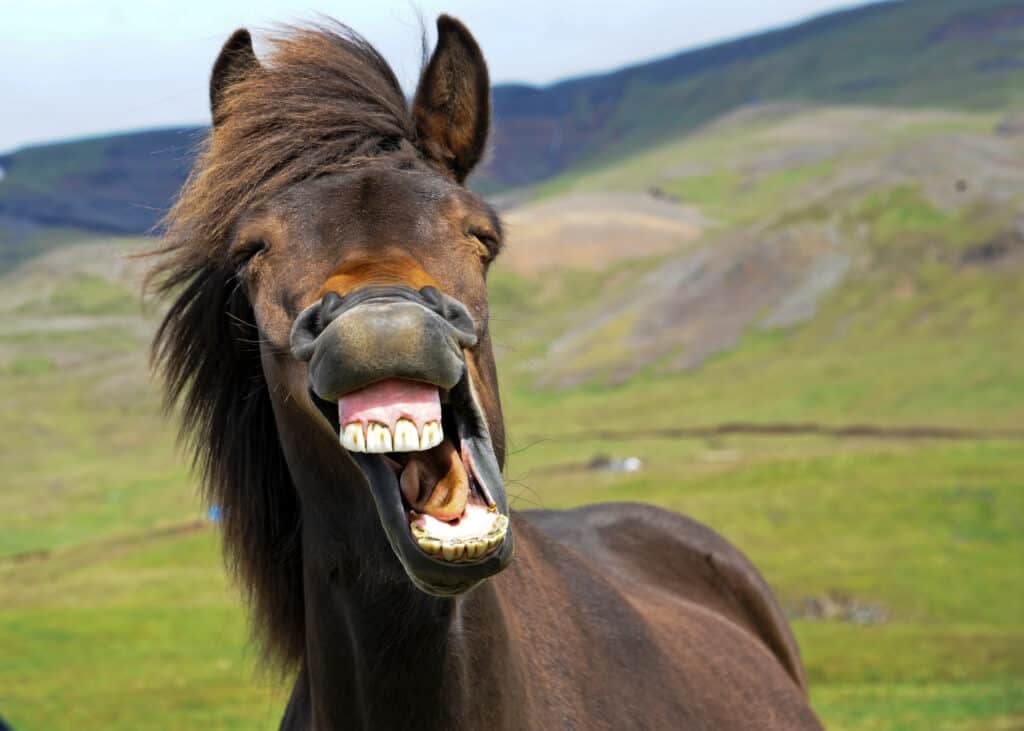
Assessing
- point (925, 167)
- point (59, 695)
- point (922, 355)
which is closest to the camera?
point (59, 695)

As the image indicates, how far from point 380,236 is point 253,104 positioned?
919 mm

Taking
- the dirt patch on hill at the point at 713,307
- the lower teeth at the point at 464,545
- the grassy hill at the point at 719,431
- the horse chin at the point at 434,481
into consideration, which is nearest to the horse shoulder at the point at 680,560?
the grassy hill at the point at 719,431

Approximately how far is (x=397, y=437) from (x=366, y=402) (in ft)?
0.44

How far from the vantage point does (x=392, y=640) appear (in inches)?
146

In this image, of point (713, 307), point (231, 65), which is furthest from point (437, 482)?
point (713, 307)

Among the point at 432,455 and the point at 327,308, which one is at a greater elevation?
the point at 327,308

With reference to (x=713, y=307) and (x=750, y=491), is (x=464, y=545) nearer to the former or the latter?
(x=750, y=491)

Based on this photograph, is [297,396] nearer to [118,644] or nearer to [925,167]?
[118,644]

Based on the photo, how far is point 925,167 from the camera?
120 metres

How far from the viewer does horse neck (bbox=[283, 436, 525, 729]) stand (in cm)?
366

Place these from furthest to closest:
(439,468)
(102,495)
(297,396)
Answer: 1. (102,495)
2. (297,396)
3. (439,468)

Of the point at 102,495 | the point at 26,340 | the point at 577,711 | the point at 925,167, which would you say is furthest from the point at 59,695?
the point at 26,340

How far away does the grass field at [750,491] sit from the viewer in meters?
22.3

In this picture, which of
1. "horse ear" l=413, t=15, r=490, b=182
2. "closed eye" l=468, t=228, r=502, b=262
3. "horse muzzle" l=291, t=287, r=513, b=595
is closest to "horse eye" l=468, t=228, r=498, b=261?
"closed eye" l=468, t=228, r=502, b=262
